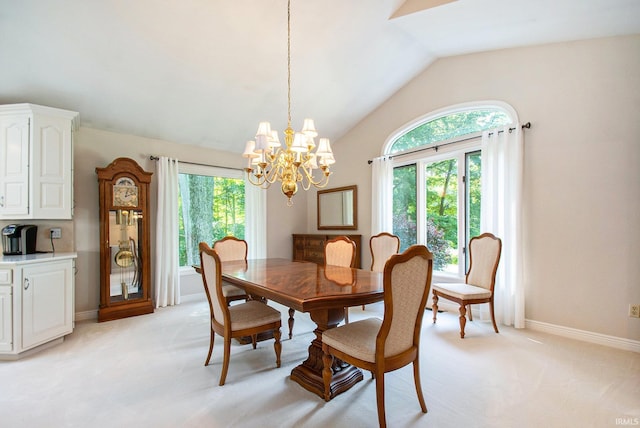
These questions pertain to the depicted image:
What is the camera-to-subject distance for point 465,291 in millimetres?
3021

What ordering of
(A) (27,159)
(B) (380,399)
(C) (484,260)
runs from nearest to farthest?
1. (B) (380,399)
2. (A) (27,159)
3. (C) (484,260)

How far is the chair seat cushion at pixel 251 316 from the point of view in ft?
6.97

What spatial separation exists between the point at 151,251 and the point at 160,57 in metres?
2.50

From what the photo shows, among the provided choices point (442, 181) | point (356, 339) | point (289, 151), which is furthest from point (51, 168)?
point (442, 181)

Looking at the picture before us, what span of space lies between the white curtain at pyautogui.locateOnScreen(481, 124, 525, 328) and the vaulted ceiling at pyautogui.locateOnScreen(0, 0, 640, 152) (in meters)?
1.10

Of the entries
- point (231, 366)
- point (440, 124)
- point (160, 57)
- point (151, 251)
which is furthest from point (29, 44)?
point (440, 124)

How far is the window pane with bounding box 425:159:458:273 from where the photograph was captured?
12.9 ft

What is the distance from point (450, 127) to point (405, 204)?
1238mm

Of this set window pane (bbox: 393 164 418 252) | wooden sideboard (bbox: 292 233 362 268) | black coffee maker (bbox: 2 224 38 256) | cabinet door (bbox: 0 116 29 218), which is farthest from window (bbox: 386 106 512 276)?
black coffee maker (bbox: 2 224 38 256)

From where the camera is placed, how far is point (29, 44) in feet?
8.62

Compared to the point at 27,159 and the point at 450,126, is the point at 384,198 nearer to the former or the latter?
the point at 450,126

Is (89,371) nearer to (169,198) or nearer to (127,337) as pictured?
(127,337)

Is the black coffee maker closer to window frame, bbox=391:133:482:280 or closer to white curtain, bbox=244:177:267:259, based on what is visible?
white curtain, bbox=244:177:267:259

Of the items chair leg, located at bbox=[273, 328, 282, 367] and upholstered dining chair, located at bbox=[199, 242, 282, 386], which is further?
chair leg, located at bbox=[273, 328, 282, 367]
